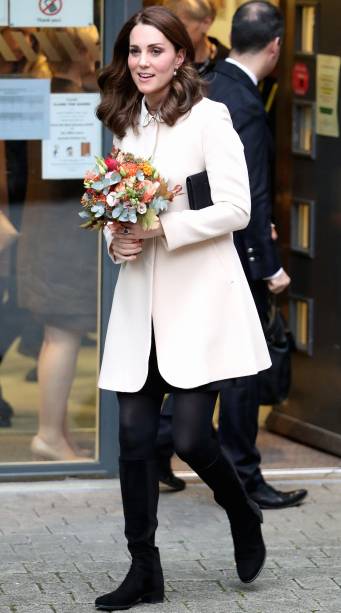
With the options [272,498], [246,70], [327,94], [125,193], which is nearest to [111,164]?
[125,193]

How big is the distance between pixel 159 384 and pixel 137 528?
48 cm

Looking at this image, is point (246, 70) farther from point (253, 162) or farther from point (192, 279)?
Answer: point (192, 279)

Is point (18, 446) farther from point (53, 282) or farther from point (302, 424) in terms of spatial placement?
point (302, 424)

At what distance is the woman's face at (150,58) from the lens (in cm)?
463

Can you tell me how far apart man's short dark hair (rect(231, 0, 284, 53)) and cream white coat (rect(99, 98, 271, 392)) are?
1250mm

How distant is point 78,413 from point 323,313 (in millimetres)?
1422

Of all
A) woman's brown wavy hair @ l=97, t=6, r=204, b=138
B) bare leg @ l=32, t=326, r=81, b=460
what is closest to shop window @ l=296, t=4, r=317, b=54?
bare leg @ l=32, t=326, r=81, b=460

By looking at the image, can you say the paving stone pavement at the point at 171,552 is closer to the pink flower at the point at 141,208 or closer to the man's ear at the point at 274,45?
the pink flower at the point at 141,208

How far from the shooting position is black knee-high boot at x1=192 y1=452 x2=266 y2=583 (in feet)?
15.6

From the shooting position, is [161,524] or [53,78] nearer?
[161,524]

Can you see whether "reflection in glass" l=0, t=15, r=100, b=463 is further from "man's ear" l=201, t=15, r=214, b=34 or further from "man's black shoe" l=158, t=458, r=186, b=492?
"man's ear" l=201, t=15, r=214, b=34

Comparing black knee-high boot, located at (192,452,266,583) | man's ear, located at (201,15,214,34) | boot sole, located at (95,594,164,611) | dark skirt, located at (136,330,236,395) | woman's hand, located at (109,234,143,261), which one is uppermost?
man's ear, located at (201,15,214,34)

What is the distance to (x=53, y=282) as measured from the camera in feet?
21.1

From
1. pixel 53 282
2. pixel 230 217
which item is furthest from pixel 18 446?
pixel 230 217
